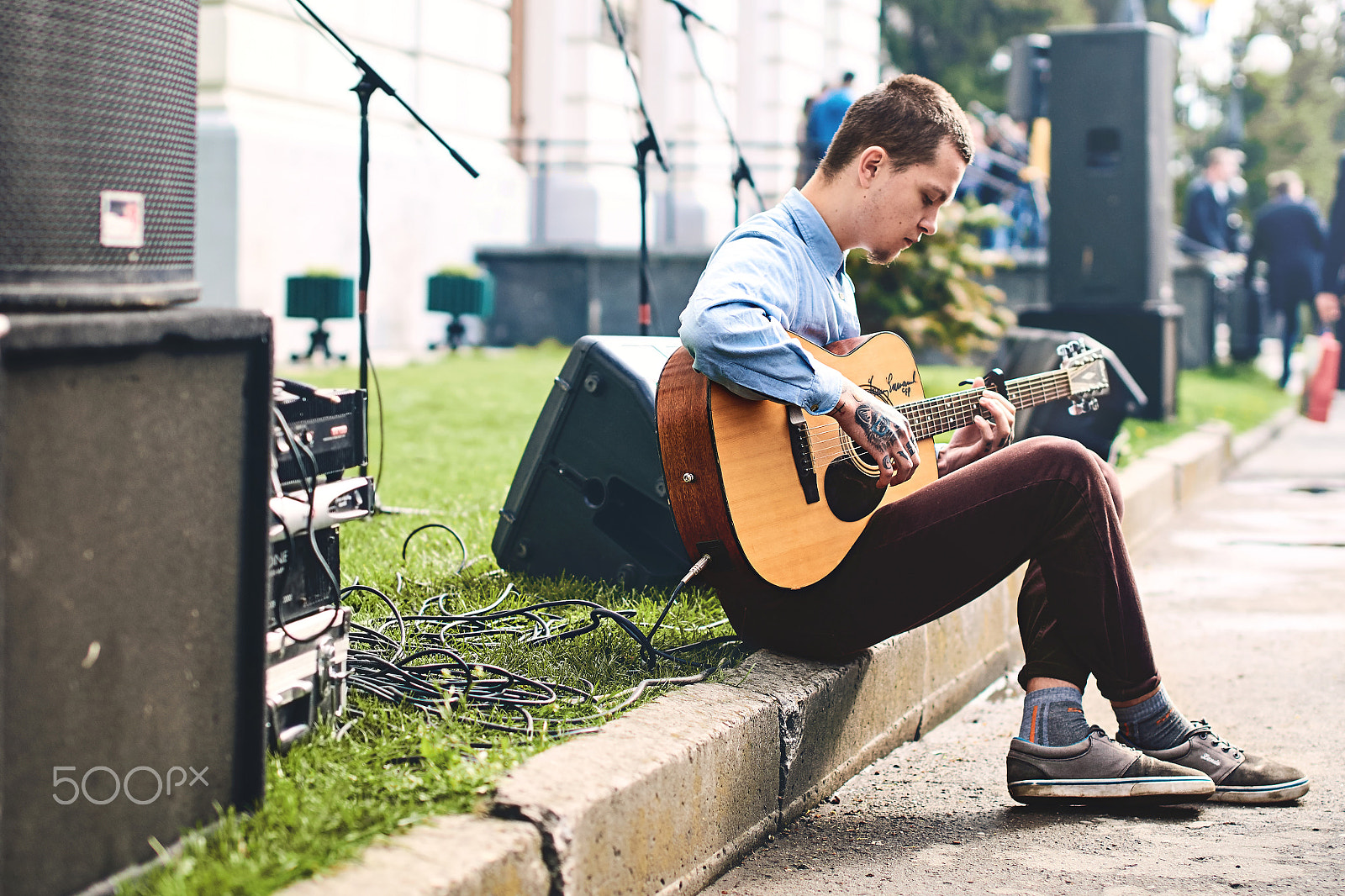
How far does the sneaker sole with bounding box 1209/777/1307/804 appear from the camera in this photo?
281 centimetres

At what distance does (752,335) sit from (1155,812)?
1.32 meters

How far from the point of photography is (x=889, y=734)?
3.26m

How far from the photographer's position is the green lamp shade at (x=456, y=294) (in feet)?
37.2

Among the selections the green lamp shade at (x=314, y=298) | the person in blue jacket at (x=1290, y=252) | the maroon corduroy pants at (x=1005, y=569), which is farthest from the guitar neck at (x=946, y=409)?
the person in blue jacket at (x=1290, y=252)

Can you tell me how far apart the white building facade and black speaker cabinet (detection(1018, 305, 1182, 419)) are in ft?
9.77

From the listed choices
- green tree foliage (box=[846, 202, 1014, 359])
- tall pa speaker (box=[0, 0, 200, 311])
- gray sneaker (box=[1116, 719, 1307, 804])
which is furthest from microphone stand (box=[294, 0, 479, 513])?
green tree foliage (box=[846, 202, 1014, 359])

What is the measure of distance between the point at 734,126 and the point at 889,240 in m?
14.8

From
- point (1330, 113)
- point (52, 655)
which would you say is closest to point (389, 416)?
point (52, 655)

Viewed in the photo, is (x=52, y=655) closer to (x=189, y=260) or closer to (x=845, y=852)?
(x=189, y=260)

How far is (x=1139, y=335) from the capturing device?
863 cm

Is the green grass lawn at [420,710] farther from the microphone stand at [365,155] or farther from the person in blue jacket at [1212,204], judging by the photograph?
the person in blue jacket at [1212,204]

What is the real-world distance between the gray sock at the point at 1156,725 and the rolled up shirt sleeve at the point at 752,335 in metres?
0.94

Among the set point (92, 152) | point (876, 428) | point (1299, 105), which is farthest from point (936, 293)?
point (1299, 105)

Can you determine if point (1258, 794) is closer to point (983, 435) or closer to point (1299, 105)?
point (983, 435)
